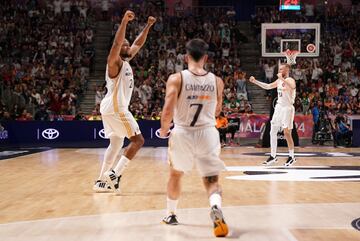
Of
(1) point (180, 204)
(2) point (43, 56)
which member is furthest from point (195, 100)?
(2) point (43, 56)

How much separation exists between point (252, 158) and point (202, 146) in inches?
343

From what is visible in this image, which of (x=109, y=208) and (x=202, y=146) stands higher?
(x=202, y=146)

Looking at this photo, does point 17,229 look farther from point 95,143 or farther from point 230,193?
point 95,143

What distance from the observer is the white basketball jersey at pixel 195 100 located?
216 inches

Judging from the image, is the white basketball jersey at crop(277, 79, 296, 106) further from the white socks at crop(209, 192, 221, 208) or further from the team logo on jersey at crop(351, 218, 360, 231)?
the white socks at crop(209, 192, 221, 208)

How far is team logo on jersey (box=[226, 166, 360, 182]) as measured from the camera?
9.78 meters

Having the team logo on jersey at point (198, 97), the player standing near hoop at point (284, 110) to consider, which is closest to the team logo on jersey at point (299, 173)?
the player standing near hoop at point (284, 110)

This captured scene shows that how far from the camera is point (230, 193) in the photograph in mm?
8031

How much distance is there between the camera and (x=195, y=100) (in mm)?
5523

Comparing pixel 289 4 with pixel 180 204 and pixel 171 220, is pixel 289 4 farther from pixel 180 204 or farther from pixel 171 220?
pixel 171 220

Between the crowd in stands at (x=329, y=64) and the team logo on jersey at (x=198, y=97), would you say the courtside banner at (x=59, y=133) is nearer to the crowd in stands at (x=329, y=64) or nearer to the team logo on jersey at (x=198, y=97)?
the crowd in stands at (x=329, y=64)

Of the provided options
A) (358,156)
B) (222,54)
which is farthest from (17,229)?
(222,54)

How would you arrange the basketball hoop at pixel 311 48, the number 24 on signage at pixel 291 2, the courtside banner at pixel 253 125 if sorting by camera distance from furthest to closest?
the number 24 on signage at pixel 291 2 → the basketball hoop at pixel 311 48 → the courtside banner at pixel 253 125

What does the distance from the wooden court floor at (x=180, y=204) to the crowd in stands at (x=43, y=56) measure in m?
8.73
